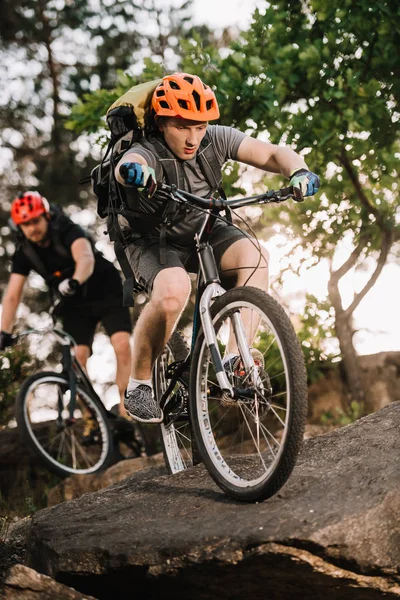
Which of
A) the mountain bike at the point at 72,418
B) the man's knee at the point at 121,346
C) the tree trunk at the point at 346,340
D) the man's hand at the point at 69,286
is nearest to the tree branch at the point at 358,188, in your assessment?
the tree trunk at the point at 346,340

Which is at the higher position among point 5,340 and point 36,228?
point 36,228

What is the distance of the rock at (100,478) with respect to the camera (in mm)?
7188

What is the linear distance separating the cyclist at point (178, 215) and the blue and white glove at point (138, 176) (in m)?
0.21

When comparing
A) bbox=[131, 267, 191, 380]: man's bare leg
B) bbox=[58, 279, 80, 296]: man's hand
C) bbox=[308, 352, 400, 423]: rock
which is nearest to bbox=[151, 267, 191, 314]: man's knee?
bbox=[131, 267, 191, 380]: man's bare leg

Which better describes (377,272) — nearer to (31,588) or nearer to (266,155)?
(266,155)

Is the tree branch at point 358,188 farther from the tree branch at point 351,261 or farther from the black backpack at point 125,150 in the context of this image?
the black backpack at point 125,150

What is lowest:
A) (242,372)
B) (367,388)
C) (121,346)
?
(242,372)

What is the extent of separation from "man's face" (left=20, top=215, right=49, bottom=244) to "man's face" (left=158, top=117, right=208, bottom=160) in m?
3.10

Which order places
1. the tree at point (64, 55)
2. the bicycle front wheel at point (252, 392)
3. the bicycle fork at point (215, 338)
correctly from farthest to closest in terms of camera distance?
the tree at point (64, 55)
the bicycle fork at point (215, 338)
the bicycle front wheel at point (252, 392)

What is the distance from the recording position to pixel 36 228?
22.9 feet

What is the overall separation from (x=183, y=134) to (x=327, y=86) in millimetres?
3226

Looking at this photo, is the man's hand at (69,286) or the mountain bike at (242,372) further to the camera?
the man's hand at (69,286)

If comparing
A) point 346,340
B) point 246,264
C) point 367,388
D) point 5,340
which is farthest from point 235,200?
point 367,388

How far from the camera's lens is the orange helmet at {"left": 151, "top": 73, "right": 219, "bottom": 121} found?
3.94 m
